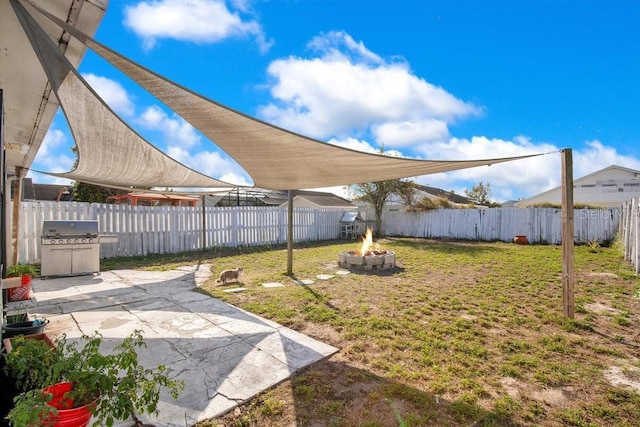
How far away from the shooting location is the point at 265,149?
349 centimetres

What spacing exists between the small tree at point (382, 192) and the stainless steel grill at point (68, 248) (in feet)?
36.6

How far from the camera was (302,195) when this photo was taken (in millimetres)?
24984

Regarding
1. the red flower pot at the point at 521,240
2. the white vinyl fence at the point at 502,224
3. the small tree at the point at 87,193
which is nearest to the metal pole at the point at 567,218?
the red flower pot at the point at 521,240

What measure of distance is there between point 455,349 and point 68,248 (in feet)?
22.6

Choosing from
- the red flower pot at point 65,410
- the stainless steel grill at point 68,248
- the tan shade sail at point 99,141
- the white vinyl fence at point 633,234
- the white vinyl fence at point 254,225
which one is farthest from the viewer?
the white vinyl fence at point 254,225

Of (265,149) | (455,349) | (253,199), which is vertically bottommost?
Answer: (455,349)

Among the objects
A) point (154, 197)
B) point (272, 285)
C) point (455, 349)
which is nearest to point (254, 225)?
point (154, 197)

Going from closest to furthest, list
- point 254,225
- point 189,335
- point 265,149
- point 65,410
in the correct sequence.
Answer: point 65,410 → point 189,335 → point 265,149 → point 254,225

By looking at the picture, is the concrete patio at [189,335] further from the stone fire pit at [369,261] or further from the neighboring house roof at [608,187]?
the neighboring house roof at [608,187]

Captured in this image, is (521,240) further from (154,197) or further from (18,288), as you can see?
(154,197)

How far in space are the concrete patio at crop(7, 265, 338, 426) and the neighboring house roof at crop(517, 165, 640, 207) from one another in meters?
19.1

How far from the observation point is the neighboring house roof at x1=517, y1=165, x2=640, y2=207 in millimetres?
17719

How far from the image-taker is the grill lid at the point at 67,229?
5.88 metres

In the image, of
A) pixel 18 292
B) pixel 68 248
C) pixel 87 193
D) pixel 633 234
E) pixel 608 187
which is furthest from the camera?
pixel 608 187
